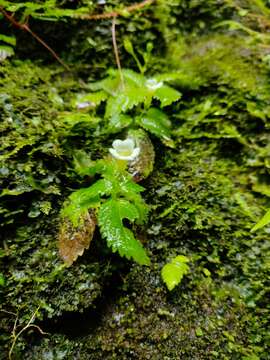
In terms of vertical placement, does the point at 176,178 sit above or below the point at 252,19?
below

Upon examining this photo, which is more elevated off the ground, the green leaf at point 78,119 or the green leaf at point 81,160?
the green leaf at point 78,119

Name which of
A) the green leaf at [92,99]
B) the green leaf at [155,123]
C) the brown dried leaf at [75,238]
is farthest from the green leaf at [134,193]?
the green leaf at [92,99]

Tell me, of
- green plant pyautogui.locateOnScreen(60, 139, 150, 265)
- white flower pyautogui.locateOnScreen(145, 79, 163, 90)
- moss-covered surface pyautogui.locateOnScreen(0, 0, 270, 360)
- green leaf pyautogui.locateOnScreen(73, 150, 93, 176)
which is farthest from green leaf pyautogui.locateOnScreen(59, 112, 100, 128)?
green plant pyautogui.locateOnScreen(60, 139, 150, 265)

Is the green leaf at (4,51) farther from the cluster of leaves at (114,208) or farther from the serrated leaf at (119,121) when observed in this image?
the cluster of leaves at (114,208)

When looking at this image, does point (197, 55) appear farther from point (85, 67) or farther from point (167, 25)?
point (85, 67)

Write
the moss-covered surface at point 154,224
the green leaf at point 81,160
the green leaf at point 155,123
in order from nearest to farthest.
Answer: the moss-covered surface at point 154,224 → the green leaf at point 81,160 → the green leaf at point 155,123

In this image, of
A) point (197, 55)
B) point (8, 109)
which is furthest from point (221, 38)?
point (8, 109)

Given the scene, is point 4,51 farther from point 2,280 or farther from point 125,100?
point 2,280
